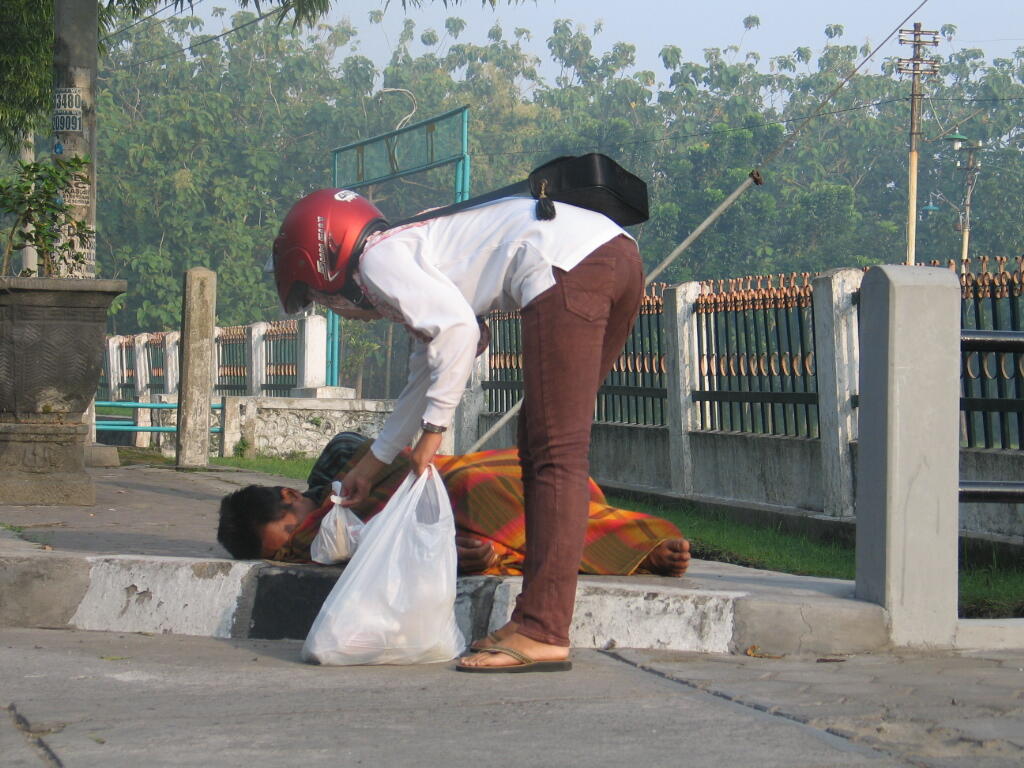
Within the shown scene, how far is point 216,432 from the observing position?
50.4 ft

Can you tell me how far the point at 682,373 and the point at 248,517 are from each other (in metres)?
5.31

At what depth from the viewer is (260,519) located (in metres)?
4.58

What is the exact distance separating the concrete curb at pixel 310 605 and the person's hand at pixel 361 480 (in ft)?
1.33

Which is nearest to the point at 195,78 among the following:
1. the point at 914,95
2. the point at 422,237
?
the point at 914,95

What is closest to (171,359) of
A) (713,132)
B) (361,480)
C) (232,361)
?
(232,361)

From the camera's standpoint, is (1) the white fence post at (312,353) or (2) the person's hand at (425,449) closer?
(2) the person's hand at (425,449)

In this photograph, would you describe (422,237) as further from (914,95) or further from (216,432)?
(914,95)

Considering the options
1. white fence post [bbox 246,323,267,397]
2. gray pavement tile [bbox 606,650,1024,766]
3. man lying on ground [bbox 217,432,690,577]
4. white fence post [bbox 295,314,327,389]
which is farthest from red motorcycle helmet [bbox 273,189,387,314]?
white fence post [bbox 246,323,267,397]

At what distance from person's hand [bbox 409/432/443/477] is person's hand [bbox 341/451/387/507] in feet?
0.84

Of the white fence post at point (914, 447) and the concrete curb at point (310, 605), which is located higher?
the white fence post at point (914, 447)

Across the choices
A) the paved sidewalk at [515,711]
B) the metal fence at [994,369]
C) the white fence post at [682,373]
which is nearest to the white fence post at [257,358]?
the white fence post at [682,373]

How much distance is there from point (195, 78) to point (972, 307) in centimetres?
5067

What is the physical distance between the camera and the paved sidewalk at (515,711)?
263 centimetres

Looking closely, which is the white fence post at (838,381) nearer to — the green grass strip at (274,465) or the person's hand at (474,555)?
the person's hand at (474,555)
